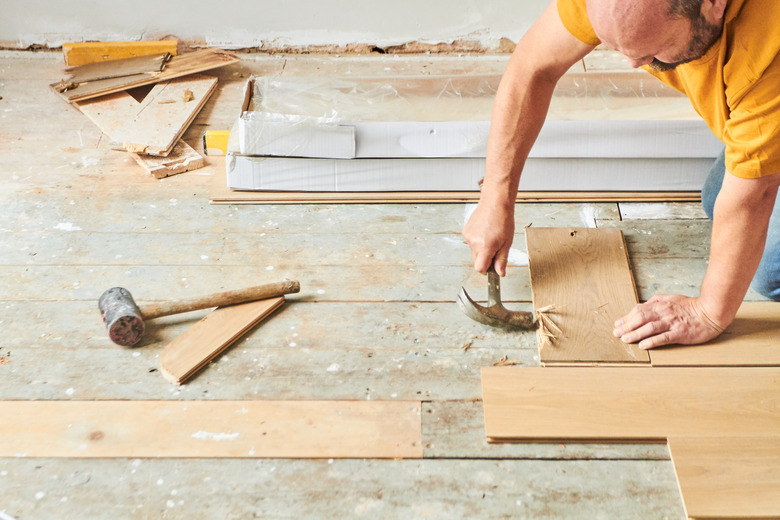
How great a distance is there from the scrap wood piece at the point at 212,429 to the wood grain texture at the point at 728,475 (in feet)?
1.82

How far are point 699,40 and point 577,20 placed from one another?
13.4 inches

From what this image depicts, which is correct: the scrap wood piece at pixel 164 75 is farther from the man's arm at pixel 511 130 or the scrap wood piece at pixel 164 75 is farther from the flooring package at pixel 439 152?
the man's arm at pixel 511 130

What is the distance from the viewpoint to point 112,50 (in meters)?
3.21

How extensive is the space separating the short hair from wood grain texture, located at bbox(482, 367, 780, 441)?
82 centimetres

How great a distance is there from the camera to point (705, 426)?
5.02ft

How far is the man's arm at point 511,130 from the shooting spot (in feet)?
5.66

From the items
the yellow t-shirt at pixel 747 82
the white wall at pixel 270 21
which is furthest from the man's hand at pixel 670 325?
the white wall at pixel 270 21

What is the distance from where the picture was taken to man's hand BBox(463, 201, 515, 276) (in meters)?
1.80

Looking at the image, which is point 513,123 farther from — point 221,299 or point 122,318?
point 122,318

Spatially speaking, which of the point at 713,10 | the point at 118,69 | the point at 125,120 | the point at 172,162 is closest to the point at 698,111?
the point at 713,10

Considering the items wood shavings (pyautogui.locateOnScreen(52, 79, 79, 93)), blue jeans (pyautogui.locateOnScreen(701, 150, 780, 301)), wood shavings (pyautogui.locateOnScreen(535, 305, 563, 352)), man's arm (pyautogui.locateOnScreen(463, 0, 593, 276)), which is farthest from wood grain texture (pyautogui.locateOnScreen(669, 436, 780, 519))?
wood shavings (pyautogui.locateOnScreen(52, 79, 79, 93))

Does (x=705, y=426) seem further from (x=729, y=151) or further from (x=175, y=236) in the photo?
(x=175, y=236)

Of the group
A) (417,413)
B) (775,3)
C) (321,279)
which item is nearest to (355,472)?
(417,413)

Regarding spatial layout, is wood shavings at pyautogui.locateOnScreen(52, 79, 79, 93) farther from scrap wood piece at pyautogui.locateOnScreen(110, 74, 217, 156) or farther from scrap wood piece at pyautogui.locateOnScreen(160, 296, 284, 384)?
scrap wood piece at pyautogui.locateOnScreen(160, 296, 284, 384)
